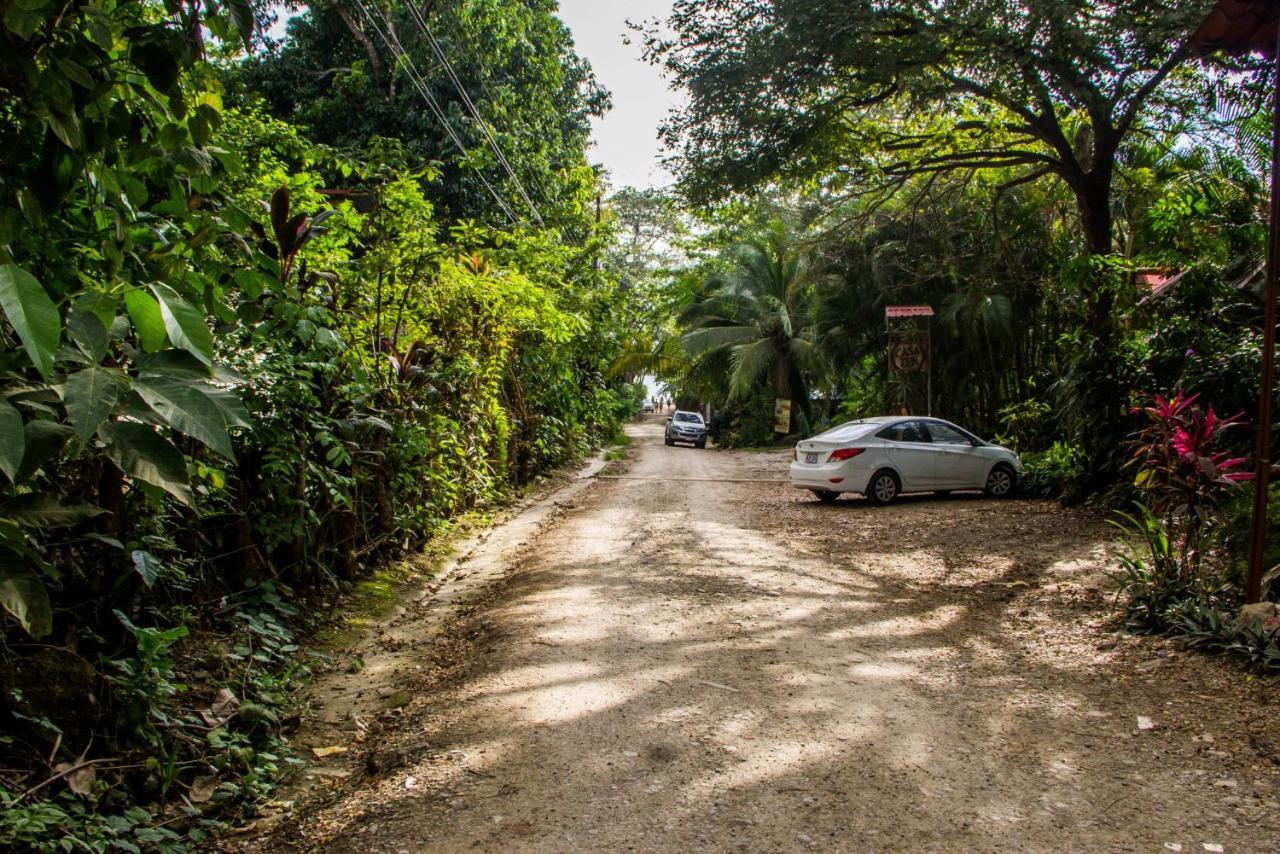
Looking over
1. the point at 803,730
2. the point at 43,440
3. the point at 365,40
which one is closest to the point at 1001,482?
the point at 803,730

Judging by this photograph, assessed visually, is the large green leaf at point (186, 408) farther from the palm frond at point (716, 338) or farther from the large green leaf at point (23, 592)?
the palm frond at point (716, 338)

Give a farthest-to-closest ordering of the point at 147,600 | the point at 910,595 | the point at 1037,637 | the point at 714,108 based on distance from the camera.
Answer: the point at 714,108
the point at 910,595
the point at 1037,637
the point at 147,600

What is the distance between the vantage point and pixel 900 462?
14.7m

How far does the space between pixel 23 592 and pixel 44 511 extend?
0.38m

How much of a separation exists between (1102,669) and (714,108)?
8.86m

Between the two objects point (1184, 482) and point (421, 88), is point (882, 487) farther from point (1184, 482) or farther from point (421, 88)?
point (421, 88)

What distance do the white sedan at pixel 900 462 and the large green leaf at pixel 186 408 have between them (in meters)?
13.1

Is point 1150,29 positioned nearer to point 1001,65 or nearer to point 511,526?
Answer: point 1001,65

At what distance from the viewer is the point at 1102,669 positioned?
18.8ft

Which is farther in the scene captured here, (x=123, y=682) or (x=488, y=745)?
(x=488, y=745)

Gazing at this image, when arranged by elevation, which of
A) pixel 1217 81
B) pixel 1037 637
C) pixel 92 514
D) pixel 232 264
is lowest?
pixel 1037 637

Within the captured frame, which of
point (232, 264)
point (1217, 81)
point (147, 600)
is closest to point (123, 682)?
point (147, 600)

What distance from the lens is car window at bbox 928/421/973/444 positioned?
15.2 metres

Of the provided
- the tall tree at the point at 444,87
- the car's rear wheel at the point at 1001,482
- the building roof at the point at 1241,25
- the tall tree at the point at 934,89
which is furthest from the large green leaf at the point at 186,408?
the tall tree at the point at 444,87
